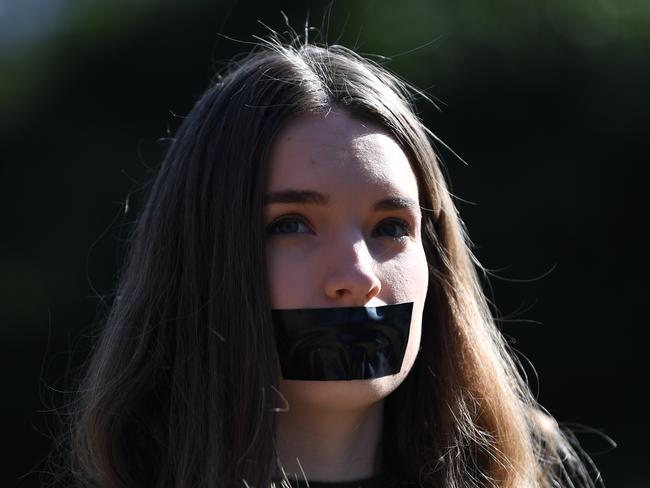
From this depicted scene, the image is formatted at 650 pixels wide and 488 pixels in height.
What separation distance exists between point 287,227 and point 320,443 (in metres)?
0.54

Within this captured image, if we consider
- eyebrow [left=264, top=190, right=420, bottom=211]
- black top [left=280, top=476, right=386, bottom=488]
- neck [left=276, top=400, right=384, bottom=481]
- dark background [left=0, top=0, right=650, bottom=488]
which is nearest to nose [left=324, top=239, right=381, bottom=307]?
eyebrow [left=264, top=190, right=420, bottom=211]

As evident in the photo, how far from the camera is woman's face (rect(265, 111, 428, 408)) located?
218 cm

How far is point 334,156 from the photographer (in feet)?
7.35

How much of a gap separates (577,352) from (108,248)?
2.60 meters

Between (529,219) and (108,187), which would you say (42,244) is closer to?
(108,187)

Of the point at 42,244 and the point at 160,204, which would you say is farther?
the point at 42,244

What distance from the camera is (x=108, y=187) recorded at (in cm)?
523

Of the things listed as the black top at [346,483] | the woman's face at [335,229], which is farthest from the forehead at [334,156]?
the black top at [346,483]

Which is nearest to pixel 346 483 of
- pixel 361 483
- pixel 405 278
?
pixel 361 483

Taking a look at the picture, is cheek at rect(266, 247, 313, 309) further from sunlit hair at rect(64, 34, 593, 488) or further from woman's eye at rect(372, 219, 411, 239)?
woman's eye at rect(372, 219, 411, 239)

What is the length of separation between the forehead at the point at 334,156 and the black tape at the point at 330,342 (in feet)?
0.99

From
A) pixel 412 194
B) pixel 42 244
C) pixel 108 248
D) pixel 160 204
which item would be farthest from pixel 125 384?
pixel 42 244

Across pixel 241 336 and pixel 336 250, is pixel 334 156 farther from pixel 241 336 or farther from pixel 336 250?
pixel 241 336

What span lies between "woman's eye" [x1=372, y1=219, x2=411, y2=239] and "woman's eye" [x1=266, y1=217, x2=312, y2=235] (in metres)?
0.19
